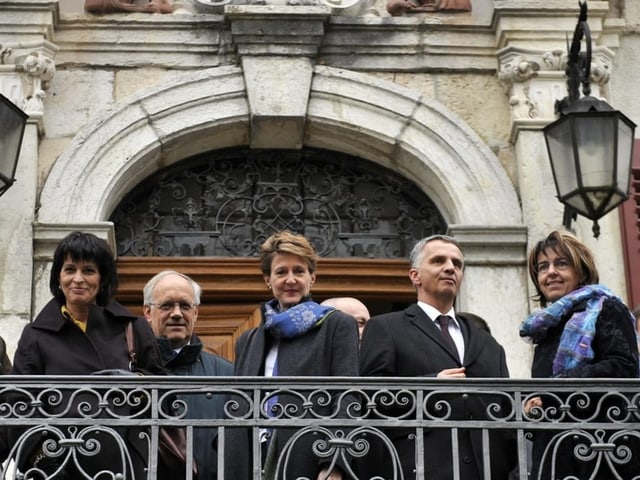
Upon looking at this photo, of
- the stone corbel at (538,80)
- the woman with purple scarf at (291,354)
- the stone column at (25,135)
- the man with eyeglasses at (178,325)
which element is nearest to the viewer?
the woman with purple scarf at (291,354)

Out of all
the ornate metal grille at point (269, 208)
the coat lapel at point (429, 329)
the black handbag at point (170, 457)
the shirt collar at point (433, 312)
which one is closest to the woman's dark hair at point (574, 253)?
the shirt collar at point (433, 312)

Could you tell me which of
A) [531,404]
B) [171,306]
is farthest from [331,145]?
[531,404]

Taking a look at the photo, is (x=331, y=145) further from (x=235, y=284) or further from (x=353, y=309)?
(x=353, y=309)

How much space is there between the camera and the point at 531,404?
7836 millimetres

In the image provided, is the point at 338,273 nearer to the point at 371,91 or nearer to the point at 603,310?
the point at 371,91

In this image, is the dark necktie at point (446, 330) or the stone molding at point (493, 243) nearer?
the dark necktie at point (446, 330)

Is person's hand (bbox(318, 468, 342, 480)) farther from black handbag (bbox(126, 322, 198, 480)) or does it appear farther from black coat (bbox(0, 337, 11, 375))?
black coat (bbox(0, 337, 11, 375))

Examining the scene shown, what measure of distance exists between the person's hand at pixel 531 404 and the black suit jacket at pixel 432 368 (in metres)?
0.15

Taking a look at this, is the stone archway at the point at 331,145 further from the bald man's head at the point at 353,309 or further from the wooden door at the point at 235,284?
the bald man's head at the point at 353,309

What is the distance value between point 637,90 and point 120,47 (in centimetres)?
296

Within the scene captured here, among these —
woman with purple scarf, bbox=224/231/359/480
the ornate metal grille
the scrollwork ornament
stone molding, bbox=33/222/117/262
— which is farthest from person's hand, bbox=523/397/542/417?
the scrollwork ornament

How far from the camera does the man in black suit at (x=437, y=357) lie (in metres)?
7.77

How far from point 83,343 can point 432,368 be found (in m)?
1.46

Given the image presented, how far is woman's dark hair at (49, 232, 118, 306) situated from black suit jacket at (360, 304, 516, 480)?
1.11 metres
